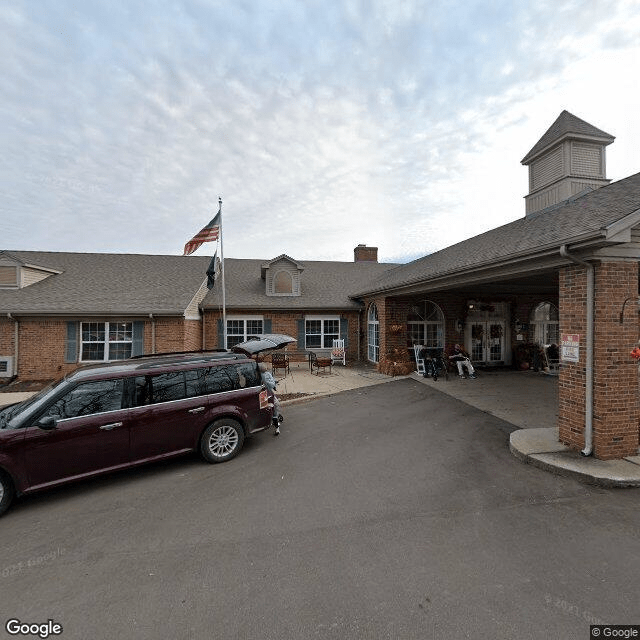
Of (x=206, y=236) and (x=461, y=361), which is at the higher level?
(x=206, y=236)

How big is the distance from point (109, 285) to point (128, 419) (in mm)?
13040

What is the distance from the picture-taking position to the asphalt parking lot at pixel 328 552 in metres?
2.56

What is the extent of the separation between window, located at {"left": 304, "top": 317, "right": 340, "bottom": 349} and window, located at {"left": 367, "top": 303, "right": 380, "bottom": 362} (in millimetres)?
1584

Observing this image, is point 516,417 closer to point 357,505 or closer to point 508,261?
point 508,261

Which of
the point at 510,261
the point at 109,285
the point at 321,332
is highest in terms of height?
the point at 109,285

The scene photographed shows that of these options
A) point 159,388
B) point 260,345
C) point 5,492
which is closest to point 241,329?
point 260,345

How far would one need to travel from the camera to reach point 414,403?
30.0ft

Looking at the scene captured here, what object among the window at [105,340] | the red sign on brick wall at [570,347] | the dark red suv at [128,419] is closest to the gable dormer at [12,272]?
Answer: the window at [105,340]

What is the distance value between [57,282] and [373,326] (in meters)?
15.0

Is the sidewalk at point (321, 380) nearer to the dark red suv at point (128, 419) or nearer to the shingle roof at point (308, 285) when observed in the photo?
the shingle roof at point (308, 285)

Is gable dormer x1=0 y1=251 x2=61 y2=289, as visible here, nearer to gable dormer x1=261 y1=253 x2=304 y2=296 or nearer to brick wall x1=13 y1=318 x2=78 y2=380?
brick wall x1=13 y1=318 x2=78 y2=380

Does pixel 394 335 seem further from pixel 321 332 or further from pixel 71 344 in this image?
pixel 71 344

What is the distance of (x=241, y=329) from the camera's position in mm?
16031

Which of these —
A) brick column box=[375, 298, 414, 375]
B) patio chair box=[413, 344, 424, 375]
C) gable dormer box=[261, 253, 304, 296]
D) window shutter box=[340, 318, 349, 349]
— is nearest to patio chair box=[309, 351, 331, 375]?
window shutter box=[340, 318, 349, 349]
